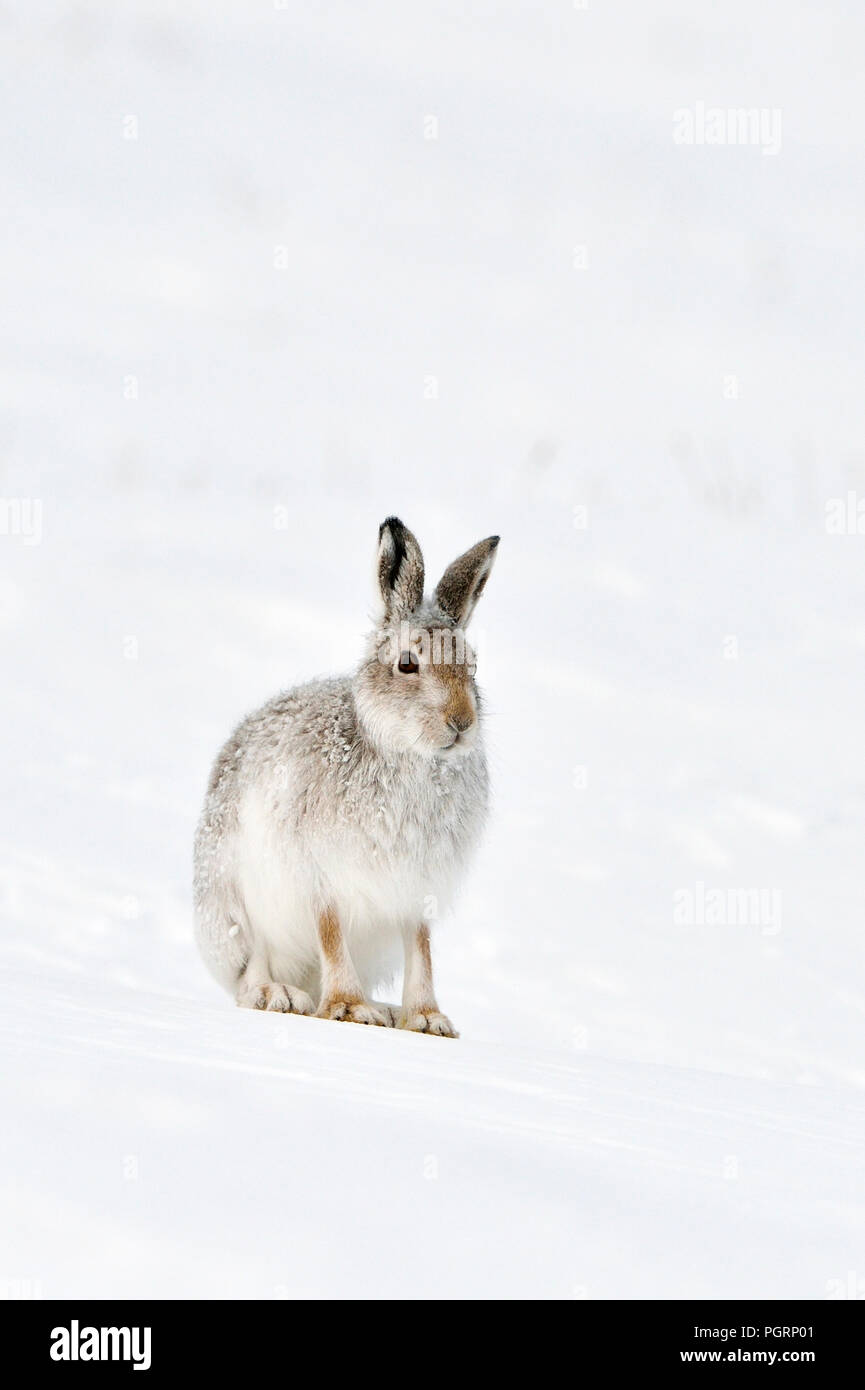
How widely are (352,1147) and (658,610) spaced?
9602mm

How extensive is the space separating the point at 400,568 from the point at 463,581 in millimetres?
193

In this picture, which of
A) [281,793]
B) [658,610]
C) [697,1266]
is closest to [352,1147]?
[697,1266]

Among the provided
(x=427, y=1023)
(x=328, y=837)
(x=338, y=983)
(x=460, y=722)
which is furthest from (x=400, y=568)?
(x=427, y=1023)

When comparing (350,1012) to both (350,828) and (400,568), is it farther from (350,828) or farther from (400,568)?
(400,568)

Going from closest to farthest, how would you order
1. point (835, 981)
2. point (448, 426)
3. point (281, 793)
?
1. point (281, 793)
2. point (835, 981)
3. point (448, 426)

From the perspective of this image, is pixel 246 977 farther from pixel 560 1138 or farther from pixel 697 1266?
pixel 697 1266

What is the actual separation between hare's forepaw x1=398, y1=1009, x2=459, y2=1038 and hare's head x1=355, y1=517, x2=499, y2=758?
2.61 ft

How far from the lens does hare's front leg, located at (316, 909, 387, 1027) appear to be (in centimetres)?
562

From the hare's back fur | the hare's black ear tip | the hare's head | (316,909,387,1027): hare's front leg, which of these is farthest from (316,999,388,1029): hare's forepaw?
the hare's black ear tip

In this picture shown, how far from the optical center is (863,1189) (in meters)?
3.34

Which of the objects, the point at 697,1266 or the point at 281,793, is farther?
the point at 281,793

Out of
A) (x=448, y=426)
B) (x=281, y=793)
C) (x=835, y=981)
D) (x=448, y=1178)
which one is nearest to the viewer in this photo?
(x=448, y=1178)

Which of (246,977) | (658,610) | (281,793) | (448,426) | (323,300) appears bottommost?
(246,977)

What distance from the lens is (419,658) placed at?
554cm
